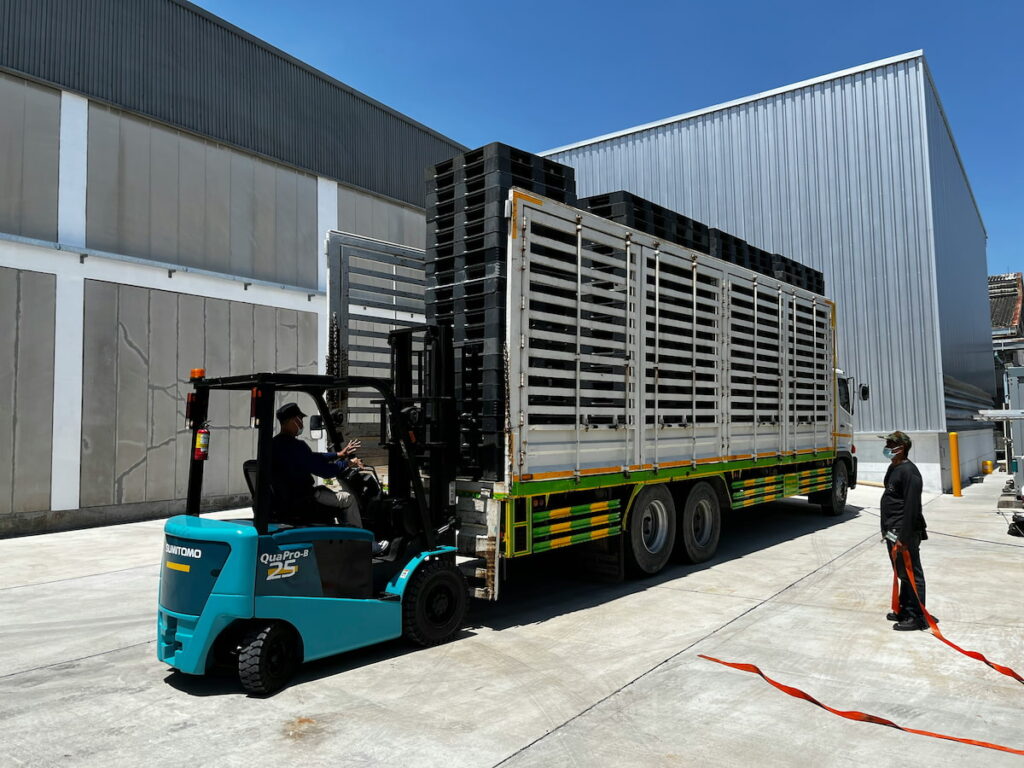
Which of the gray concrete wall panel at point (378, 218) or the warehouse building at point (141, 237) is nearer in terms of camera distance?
the warehouse building at point (141, 237)

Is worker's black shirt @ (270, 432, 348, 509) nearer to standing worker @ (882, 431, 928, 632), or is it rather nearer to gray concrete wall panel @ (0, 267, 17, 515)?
standing worker @ (882, 431, 928, 632)

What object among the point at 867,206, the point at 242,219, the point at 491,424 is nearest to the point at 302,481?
the point at 491,424

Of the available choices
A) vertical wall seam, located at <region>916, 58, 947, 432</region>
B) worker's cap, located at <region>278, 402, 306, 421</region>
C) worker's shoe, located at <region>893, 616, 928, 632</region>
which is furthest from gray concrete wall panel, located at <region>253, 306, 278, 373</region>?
vertical wall seam, located at <region>916, 58, 947, 432</region>

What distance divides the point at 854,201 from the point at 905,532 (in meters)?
16.8

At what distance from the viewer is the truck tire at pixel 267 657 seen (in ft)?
15.3

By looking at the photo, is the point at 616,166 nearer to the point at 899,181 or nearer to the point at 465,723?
the point at 899,181

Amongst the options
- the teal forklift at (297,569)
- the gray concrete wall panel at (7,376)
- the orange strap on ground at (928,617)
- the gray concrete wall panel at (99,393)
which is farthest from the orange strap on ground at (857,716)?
the gray concrete wall panel at (99,393)

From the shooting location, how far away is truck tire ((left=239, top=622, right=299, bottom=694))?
4.66 m

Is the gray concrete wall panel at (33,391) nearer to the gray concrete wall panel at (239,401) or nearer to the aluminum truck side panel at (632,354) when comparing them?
the gray concrete wall panel at (239,401)

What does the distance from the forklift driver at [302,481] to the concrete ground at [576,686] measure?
3.60ft

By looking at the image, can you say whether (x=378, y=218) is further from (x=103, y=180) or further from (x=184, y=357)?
(x=103, y=180)

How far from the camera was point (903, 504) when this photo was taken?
6395mm

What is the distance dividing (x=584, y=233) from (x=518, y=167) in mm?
922

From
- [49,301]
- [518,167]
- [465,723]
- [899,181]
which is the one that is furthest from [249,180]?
→ [899,181]
